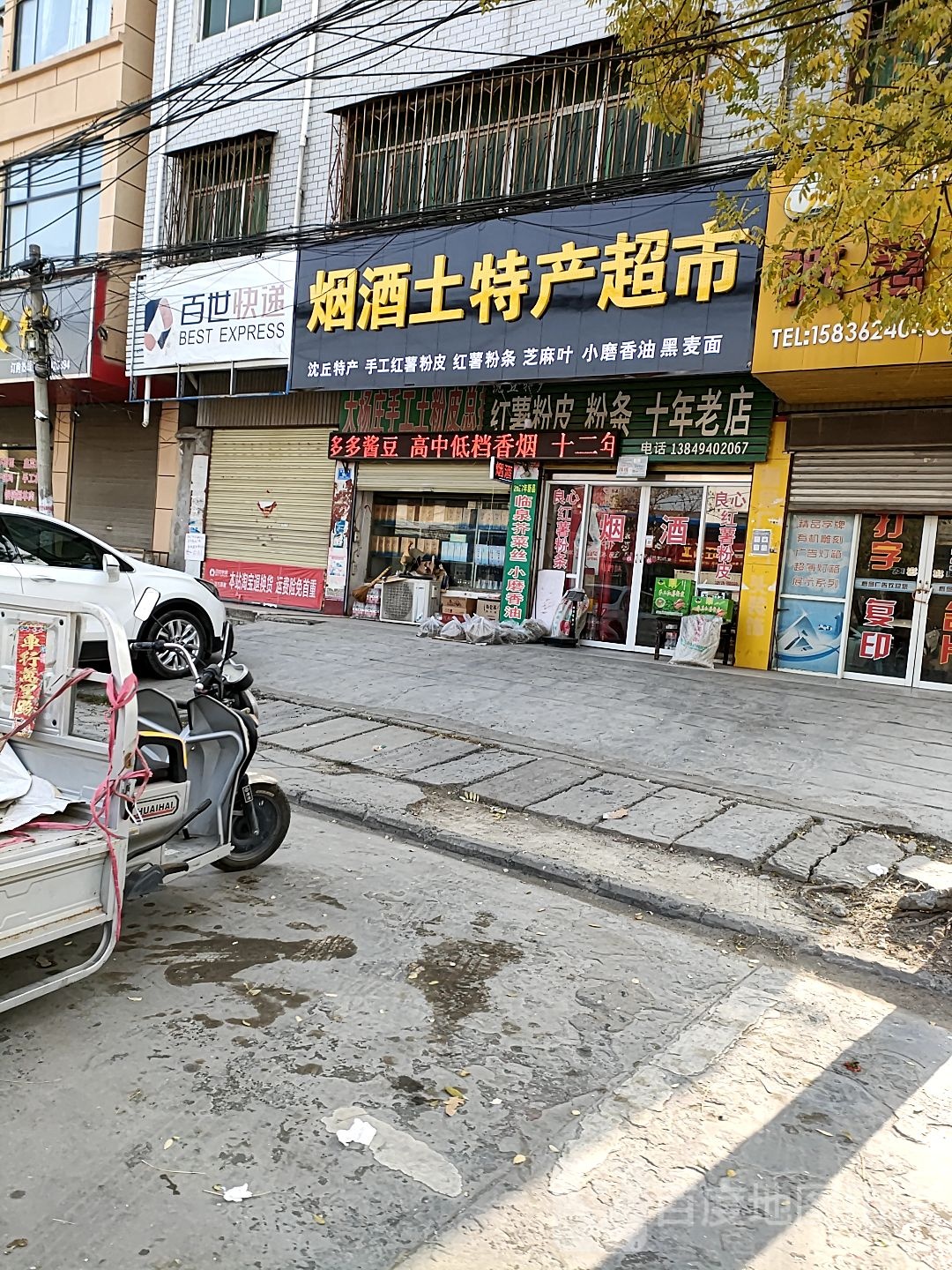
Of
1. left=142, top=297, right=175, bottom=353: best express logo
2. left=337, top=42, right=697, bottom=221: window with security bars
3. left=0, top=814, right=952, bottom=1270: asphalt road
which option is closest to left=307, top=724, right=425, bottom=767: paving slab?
left=0, top=814, right=952, bottom=1270: asphalt road

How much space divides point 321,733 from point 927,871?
464 cm

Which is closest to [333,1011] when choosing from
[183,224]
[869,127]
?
[869,127]

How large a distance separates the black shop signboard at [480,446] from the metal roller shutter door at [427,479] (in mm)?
194

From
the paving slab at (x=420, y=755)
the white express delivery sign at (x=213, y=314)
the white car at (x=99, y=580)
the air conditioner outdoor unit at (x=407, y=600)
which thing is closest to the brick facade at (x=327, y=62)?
the white express delivery sign at (x=213, y=314)

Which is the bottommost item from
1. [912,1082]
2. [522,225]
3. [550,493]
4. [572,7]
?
[912,1082]

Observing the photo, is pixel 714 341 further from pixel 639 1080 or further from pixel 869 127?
pixel 639 1080

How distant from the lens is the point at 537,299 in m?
11.0

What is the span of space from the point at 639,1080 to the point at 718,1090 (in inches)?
10.2

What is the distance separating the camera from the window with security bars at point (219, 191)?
1493 cm

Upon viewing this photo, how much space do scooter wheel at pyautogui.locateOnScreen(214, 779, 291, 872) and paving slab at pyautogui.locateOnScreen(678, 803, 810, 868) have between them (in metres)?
2.36

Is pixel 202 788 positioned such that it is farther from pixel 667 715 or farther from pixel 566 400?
pixel 566 400

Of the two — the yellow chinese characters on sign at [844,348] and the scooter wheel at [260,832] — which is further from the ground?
the yellow chinese characters on sign at [844,348]

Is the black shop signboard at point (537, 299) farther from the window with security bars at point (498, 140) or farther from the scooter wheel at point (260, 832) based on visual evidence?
the scooter wheel at point (260, 832)

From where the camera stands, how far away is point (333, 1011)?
3287mm
